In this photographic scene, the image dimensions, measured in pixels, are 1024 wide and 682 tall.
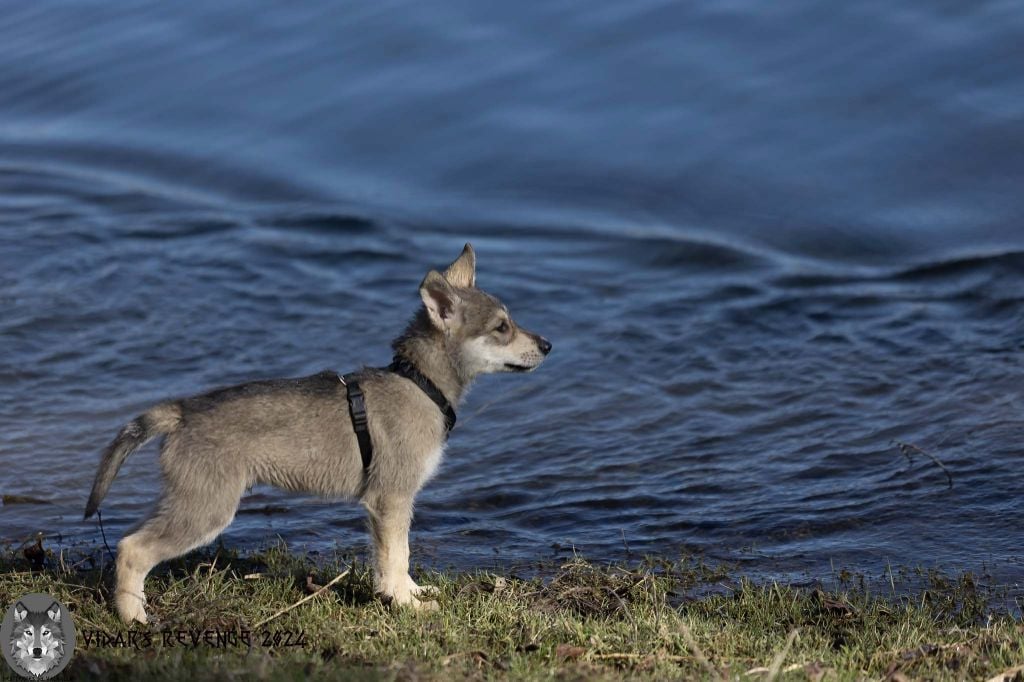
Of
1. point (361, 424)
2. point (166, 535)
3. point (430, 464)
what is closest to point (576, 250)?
point (430, 464)

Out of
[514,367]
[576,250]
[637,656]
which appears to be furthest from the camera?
[576,250]

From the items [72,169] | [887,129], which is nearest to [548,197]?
[887,129]

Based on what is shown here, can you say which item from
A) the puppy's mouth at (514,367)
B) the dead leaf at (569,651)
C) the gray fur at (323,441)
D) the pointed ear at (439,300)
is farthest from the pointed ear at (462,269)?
the dead leaf at (569,651)

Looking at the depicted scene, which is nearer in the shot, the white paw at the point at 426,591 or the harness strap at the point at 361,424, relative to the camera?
the white paw at the point at 426,591

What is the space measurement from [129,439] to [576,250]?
6960 millimetres

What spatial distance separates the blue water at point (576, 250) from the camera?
27.2 feet

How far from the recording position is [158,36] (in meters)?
17.6

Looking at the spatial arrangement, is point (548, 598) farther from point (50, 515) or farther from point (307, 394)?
point (50, 515)

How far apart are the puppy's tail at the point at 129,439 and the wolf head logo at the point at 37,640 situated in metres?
0.47

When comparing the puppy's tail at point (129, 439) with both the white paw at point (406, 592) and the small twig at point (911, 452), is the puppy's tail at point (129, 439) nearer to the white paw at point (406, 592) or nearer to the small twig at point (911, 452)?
the white paw at point (406, 592)

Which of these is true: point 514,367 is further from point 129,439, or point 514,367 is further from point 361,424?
point 129,439

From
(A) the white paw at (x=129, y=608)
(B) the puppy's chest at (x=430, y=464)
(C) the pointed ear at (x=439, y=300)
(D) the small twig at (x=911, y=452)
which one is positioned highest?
(C) the pointed ear at (x=439, y=300)

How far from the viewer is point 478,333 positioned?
714 cm
